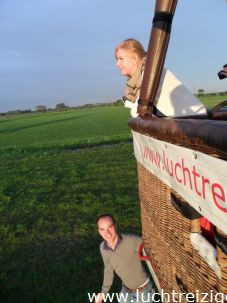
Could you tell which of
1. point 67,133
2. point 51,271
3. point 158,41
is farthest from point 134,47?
point 67,133

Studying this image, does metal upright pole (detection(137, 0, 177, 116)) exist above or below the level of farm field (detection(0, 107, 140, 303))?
above

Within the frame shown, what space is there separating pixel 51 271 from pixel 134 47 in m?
3.33

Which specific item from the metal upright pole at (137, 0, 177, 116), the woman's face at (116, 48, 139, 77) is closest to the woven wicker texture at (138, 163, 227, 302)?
the metal upright pole at (137, 0, 177, 116)

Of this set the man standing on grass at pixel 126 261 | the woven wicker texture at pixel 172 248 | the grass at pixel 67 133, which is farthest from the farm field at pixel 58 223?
the grass at pixel 67 133

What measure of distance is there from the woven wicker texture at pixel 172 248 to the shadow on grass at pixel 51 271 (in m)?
2.46

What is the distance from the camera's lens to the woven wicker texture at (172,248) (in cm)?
108

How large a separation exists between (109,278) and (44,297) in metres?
1.27

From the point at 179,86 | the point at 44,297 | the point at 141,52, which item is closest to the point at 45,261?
the point at 44,297

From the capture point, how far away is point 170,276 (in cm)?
155

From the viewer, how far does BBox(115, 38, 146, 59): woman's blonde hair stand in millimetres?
2316

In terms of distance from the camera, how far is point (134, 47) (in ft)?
7.65

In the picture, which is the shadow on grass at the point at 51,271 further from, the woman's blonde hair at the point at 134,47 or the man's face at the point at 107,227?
the woman's blonde hair at the point at 134,47

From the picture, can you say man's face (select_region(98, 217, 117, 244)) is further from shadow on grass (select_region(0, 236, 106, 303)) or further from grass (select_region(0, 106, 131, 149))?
grass (select_region(0, 106, 131, 149))

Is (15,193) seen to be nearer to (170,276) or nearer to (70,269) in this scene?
(70,269)
